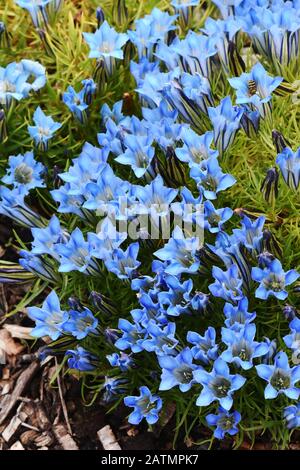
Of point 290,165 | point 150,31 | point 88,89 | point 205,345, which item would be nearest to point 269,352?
point 205,345

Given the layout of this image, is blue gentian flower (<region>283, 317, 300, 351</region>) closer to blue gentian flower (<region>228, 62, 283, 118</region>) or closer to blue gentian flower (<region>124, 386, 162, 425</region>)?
blue gentian flower (<region>124, 386, 162, 425</region>)

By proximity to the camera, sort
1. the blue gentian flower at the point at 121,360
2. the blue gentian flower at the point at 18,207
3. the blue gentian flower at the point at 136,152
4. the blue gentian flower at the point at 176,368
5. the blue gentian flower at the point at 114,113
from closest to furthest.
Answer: the blue gentian flower at the point at 176,368, the blue gentian flower at the point at 121,360, the blue gentian flower at the point at 136,152, the blue gentian flower at the point at 18,207, the blue gentian flower at the point at 114,113

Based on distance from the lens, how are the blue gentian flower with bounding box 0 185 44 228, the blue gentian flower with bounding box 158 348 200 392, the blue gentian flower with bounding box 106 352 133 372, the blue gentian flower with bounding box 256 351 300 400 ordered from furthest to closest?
the blue gentian flower with bounding box 0 185 44 228 < the blue gentian flower with bounding box 106 352 133 372 < the blue gentian flower with bounding box 158 348 200 392 < the blue gentian flower with bounding box 256 351 300 400

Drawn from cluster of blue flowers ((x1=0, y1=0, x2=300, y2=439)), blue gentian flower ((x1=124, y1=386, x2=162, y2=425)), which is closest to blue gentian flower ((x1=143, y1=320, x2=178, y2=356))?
cluster of blue flowers ((x1=0, y1=0, x2=300, y2=439))

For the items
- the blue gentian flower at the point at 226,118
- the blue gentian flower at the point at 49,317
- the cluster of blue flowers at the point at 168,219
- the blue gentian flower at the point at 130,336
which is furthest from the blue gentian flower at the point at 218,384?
the blue gentian flower at the point at 226,118

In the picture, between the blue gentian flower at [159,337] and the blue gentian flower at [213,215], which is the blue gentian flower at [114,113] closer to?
the blue gentian flower at [213,215]
